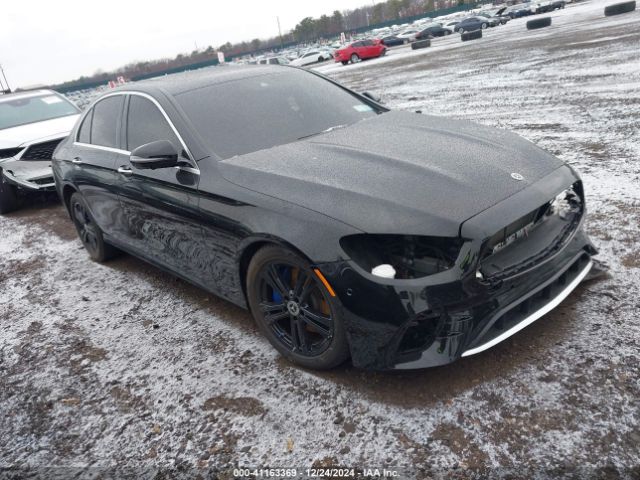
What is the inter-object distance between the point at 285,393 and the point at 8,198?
6805mm

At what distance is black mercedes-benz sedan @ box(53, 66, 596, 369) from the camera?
2488mm

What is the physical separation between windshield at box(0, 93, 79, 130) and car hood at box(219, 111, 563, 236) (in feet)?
23.0

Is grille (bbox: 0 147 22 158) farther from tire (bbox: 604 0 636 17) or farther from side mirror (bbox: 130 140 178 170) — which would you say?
tire (bbox: 604 0 636 17)

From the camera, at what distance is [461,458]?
226 cm

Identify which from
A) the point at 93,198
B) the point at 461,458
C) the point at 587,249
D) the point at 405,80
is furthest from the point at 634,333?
the point at 405,80

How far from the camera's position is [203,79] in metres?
4.09

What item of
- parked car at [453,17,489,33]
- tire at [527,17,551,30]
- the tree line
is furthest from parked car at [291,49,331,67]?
the tree line

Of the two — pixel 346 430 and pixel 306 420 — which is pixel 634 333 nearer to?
pixel 346 430

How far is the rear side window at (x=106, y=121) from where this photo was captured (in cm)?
436

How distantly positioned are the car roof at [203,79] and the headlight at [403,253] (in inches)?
82.6

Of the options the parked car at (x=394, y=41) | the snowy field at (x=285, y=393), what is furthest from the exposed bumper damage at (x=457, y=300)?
the parked car at (x=394, y=41)

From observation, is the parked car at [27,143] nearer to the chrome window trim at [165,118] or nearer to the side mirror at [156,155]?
the chrome window trim at [165,118]

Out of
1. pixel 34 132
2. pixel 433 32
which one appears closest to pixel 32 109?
pixel 34 132

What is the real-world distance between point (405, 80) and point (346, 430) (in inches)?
594
